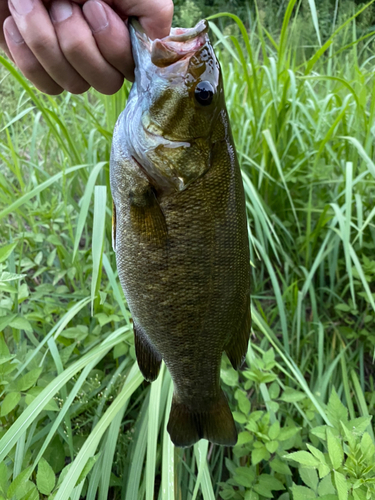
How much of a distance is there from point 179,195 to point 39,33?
1.62 ft

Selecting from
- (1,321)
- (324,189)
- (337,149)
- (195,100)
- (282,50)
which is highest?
(195,100)

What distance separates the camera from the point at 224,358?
1.37m

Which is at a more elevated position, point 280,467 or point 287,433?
point 287,433

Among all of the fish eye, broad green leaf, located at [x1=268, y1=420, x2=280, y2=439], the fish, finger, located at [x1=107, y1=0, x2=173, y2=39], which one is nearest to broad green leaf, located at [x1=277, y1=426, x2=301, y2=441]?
broad green leaf, located at [x1=268, y1=420, x2=280, y2=439]

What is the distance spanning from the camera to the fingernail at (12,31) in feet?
2.78

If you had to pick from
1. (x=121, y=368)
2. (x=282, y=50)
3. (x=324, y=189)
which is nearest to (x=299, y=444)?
(x=121, y=368)

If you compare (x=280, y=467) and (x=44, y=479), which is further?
(x=280, y=467)

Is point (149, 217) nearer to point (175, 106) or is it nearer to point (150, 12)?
point (175, 106)

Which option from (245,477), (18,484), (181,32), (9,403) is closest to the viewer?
(18,484)

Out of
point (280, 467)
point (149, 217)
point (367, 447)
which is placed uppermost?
point (149, 217)

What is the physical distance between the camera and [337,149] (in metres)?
1.96

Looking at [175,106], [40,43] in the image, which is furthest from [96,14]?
[175,106]

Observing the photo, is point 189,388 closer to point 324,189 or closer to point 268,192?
point 268,192

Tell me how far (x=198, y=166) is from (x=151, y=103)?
183 millimetres
